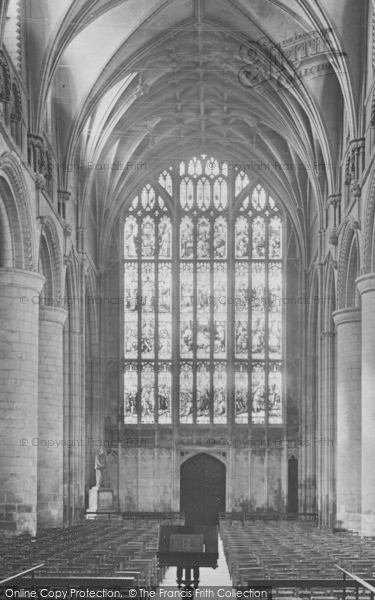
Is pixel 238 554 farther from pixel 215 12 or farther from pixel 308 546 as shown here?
pixel 215 12

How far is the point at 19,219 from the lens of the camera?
32.3 metres

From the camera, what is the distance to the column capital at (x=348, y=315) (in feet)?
128

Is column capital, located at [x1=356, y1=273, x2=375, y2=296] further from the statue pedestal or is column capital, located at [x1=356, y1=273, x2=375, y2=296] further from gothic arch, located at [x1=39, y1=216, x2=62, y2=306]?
the statue pedestal

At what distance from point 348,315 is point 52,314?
34.4ft

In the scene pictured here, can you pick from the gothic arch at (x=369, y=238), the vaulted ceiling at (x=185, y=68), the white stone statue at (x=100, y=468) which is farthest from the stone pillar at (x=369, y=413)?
the white stone statue at (x=100, y=468)

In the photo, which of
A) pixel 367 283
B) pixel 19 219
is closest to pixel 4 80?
pixel 19 219

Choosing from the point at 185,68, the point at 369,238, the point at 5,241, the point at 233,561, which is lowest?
the point at 233,561

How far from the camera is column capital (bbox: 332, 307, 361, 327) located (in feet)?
128

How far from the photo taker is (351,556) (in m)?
22.0

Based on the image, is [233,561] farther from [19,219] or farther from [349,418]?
[349,418]

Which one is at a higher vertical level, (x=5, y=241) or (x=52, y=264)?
(x=52, y=264)

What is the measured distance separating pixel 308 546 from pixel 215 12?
23.5 metres

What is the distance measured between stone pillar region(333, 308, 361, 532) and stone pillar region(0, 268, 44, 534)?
1212cm

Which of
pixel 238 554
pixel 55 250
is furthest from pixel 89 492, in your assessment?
pixel 238 554
